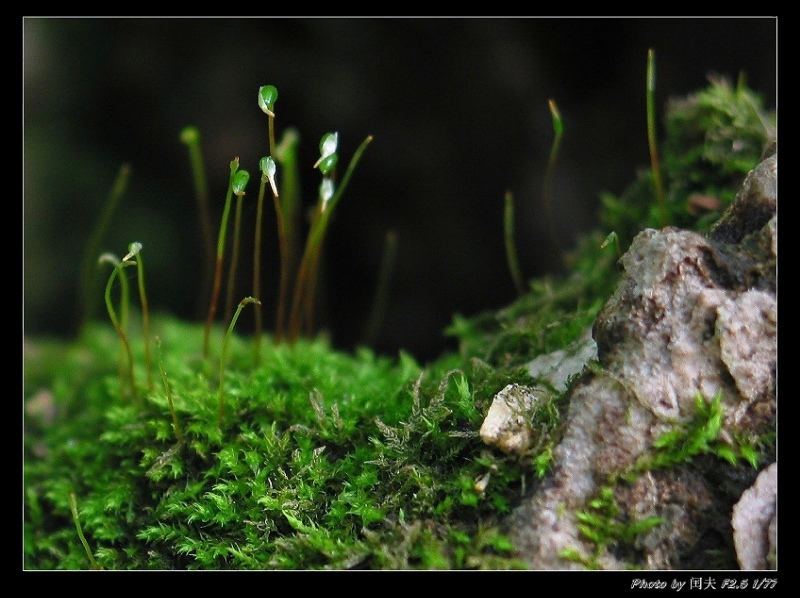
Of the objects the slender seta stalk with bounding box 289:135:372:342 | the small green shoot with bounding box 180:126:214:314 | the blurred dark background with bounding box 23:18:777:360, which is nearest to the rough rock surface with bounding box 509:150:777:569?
the slender seta stalk with bounding box 289:135:372:342

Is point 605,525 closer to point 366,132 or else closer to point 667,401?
point 667,401

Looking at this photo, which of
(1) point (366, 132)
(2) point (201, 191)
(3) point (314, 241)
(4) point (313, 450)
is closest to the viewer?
(4) point (313, 450)

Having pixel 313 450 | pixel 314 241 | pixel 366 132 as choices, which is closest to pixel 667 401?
pixel 313 450

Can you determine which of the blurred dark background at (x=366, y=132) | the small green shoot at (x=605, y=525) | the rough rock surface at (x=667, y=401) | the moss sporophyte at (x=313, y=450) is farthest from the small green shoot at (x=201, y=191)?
the small green shoot at (x=605, y=525)

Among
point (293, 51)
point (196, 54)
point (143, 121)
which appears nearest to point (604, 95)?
point (293, 51)

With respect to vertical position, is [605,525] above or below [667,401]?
below

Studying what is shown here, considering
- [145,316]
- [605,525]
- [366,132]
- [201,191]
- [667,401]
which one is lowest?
[605,525]

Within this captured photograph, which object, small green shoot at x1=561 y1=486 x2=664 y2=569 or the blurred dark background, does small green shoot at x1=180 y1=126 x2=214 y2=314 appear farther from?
small green shoot at x1=561 y1=486 x2=664 y2=569

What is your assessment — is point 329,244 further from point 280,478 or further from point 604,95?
point 280,478
